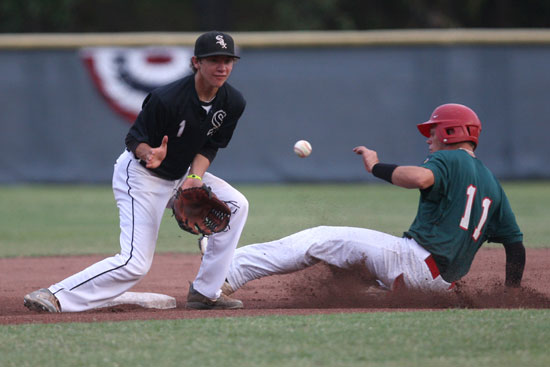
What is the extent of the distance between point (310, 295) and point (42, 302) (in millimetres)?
1548

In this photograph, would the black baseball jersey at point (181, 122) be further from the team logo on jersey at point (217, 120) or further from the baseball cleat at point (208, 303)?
the baseball cleat at point (208, 303)

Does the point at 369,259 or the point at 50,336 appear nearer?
the point at 50,336

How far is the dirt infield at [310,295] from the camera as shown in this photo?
4.29m

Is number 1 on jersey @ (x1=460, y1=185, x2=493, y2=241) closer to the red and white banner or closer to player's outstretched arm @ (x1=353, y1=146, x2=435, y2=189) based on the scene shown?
player's outstretched arm @ (x1=353, y1=146, x2=435, y2=189)

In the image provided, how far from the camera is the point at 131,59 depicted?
14.5 metres

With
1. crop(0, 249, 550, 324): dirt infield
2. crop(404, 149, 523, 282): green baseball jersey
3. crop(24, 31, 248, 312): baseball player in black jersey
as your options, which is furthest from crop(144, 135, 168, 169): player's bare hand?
crop(404, 149, 523, 282): green baseball jersey

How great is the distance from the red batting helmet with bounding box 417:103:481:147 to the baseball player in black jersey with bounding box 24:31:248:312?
1.17m

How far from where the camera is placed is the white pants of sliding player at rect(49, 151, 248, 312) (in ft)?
14.3

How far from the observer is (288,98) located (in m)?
14.6

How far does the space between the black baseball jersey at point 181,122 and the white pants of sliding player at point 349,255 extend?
0.67 metres

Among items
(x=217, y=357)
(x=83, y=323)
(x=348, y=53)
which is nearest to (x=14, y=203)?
(x=348, y=53)

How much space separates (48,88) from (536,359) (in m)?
12.8

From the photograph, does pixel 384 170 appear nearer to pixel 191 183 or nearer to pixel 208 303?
pixel 191 183

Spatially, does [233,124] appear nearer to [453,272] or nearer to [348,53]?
[453,272]
